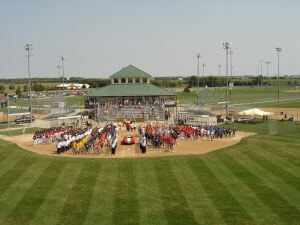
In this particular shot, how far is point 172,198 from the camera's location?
23156 mm

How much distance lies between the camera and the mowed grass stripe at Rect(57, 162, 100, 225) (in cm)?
2042

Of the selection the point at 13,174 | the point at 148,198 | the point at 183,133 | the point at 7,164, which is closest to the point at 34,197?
the point at 13,174

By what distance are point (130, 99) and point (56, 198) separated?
42204 mm

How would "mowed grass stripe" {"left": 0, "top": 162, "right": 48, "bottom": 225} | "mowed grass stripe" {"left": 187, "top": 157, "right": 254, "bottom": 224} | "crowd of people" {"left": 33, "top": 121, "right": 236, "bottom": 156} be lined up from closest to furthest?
"mowed grass stripe" {"left": 187, "top": 157, "right": 254, "bottom": 224} < "mowed grass stripe" {"left": 0, "top": 162, "right": 48, "bottom": 225} < "crowd of people" {"left": 33, "top": 121, "right": 236, "bottom": 156}

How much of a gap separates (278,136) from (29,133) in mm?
26897

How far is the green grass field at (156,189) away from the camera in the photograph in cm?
2056

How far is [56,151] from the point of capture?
121ft

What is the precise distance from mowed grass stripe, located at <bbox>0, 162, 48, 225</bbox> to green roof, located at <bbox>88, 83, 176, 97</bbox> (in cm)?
3261

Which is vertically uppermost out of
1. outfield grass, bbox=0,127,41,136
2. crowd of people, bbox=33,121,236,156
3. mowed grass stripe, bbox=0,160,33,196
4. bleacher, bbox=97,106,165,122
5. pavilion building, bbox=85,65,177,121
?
pavilion building, bbox=85,65,177,121

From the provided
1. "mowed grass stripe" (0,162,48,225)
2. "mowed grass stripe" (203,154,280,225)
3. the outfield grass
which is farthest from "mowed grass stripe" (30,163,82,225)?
the outfield grass

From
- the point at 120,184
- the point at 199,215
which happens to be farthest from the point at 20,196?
the point at 199,215

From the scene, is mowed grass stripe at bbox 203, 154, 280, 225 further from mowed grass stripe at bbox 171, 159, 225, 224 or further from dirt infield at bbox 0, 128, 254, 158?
dirt infield at bbox 0, 128, 254, 158

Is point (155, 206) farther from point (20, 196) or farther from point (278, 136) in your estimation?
point (278, 136)

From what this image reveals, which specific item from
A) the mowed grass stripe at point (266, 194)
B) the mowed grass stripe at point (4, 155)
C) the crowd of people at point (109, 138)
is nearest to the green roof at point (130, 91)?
the crowd of people at point (109, 138)
